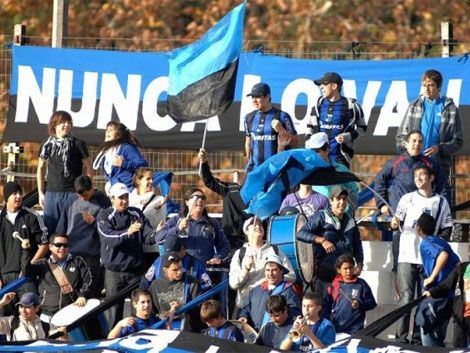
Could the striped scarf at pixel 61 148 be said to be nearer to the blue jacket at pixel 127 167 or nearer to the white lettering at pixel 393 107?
the blue jacket at pixel 127 167

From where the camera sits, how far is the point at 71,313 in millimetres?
19266

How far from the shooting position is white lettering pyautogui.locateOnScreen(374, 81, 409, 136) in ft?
73.0

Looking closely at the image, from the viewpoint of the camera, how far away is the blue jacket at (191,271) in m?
18.8

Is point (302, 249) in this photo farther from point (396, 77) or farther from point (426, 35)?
point (426, 35)

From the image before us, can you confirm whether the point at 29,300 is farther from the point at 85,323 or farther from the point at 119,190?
the point at 119,190

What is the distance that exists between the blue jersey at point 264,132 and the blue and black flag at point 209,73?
2.07ft

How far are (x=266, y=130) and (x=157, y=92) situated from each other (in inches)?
145

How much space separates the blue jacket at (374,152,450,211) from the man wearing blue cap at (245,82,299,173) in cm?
106

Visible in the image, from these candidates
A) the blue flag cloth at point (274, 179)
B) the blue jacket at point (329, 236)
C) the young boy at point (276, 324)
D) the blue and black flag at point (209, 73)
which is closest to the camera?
the young boy at point (276, 324)

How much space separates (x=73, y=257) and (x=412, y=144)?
12.0ft

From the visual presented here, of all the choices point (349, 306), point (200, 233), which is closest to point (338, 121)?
point (200, 233)

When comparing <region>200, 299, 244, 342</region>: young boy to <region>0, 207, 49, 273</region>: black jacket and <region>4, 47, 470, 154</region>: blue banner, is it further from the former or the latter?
<region>4, 47, 470, 154</region>: blue banner

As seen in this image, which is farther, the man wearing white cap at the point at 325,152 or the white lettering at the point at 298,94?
the white lettering at the point at 298,94

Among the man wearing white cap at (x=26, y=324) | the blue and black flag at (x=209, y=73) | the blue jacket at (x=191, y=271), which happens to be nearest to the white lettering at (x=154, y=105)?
the blue and black flag at (x=209, y=73)
